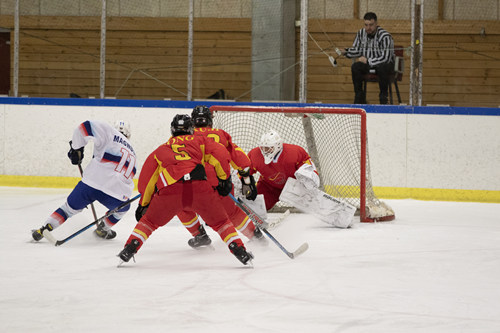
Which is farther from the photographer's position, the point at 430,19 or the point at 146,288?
the point at 430,19

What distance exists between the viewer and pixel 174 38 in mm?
9297

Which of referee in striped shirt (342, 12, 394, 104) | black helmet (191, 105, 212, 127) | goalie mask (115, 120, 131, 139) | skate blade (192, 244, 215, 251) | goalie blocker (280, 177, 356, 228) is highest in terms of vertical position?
referee in striped shirt (342, 12, 394, 104)

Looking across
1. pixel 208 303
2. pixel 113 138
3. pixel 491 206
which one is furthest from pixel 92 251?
pixel 491 206

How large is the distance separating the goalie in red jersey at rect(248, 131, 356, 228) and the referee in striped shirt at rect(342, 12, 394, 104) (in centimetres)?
211

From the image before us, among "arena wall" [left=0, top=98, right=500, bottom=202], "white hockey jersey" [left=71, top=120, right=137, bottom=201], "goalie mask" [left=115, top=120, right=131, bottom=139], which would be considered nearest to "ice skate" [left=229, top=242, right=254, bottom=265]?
"white hockey jersey" [left=71, top=120, right=137, bottom=201]

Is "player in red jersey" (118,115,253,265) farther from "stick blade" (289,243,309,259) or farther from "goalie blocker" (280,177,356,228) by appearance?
"goalie blocker" (280,177,356,228)

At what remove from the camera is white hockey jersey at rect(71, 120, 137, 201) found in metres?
4.68

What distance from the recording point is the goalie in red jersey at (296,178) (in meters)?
5.54

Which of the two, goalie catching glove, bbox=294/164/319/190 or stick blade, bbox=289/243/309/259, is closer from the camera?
stick blade, bbox=289/243/309/259

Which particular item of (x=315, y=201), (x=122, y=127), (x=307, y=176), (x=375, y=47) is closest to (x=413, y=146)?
(x=375, y=47)

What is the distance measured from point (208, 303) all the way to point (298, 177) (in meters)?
2.51

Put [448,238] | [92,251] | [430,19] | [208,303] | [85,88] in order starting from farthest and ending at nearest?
[85,88] → [430,19] → [448,238] → [92,251] → [208,303]

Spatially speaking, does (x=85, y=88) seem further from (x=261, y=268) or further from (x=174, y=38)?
(x=261, y=268)

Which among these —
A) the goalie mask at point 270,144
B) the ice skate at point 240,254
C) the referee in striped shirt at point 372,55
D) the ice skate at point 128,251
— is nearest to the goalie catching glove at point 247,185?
the ice skate at point 240,254
